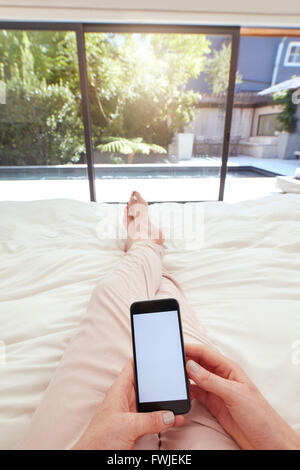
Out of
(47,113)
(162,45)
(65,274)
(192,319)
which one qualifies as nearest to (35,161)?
(47,113)

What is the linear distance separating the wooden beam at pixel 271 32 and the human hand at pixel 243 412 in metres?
3.28

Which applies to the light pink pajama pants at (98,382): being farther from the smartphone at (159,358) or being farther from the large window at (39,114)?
the large window at (39,114)

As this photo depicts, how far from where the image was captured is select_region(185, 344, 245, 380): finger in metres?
0.47

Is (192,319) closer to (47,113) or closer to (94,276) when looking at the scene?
(94,276)

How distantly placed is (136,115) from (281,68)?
8.95 ft

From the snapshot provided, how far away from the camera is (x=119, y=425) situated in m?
0.40

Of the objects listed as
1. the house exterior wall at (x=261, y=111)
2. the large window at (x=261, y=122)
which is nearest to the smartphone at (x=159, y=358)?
the large window at (x=261, y=122)

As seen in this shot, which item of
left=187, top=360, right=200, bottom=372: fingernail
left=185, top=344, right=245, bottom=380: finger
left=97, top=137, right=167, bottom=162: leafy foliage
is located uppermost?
left=97, top=137, right=167, bottom=162: leafy foliage

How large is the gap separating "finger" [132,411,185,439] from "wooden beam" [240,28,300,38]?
11.0 feet

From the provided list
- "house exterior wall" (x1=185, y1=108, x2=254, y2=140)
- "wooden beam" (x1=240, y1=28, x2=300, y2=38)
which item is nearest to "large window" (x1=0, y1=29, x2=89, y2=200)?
"house exterior wall" (x1=185, y1=108, x2=254, y2=140)

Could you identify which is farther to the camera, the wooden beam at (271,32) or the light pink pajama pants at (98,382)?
the wooden beam at (271,32)

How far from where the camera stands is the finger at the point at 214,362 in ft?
1.55

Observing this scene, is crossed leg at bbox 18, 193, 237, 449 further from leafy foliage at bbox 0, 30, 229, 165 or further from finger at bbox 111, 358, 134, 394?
leafy foliage at bbox 0, 30, 229, 165

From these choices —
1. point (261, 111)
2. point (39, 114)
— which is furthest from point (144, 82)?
point (261, 111)
